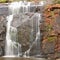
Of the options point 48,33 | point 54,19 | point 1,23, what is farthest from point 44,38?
point 1,23

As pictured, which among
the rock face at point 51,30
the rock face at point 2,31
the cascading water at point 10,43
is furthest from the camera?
the rock face at point 2,31

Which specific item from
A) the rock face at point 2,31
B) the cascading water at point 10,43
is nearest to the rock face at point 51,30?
the cascading water at point 10,43

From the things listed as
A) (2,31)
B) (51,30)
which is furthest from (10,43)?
(51,30)

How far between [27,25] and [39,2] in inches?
120

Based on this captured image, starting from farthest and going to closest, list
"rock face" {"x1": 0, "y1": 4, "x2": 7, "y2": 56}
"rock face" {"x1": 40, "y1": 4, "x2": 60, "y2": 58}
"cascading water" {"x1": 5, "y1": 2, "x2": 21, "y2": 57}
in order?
"rock face" {"x1": 0, "y1": 4, "x2": 7, "y2": 56}
"cascading water" {"x1": 5, "y1": 2, "x2": 21, "y2": 57}
"rock face" {"x1": 40, "y1": 4, "x2": 60, "y2": 58}

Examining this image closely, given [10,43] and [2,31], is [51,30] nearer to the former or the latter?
[10,43]

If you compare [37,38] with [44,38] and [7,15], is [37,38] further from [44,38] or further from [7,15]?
[7,15]

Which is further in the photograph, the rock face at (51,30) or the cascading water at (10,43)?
the cascading water at (10,43)

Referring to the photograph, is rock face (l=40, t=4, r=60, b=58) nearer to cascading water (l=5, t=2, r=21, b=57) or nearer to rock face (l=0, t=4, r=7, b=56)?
cascading water (l=5, t=2, r=21, b=57)

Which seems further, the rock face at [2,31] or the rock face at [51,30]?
the rock face at [2,31]

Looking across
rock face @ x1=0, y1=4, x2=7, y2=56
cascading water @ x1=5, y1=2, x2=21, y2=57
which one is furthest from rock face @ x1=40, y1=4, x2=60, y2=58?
rock face @ x1=0, y1=4, x2=7, y2=56

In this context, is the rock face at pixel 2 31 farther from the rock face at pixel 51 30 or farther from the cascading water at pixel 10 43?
the rock face at pixel 51 30

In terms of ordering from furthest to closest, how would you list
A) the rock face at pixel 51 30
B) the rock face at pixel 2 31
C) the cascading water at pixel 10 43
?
the rock face at pixel 2 31 → the cascading water at pixel 10 43 → the rock face at pixel 51 30

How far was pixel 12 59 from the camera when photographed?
14273mm
